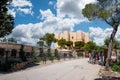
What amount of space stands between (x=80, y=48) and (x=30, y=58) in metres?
82.5

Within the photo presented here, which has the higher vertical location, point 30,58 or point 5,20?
point 5,20

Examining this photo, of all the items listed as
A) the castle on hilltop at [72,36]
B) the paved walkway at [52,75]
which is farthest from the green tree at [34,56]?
the castle on hilltop at [72,36]

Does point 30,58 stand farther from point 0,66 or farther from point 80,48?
point 80,48

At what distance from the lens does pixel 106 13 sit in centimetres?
2523

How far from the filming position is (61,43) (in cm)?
11675

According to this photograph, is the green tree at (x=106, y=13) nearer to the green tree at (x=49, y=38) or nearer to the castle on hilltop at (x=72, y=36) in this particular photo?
the green tree at (x=49, y=38)

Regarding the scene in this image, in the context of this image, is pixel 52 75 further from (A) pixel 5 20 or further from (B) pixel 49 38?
(B) pixel 49 38

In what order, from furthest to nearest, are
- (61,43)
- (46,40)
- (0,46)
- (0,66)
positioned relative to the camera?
(61,43) → (46,40) → (0,46) → (0,66)

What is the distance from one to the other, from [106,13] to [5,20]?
38.3 ft

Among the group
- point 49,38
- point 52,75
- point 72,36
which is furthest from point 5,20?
Result: point 72,36

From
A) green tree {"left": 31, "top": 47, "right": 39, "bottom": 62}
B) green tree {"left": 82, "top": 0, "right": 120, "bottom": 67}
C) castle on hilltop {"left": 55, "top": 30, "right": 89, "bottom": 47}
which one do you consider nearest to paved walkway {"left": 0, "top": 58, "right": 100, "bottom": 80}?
green tree {"left": 82, "top": 0, "right": 120, "bottom": 67}

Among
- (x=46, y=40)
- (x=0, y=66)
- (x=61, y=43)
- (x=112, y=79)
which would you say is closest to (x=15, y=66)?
(x=0, y=66)

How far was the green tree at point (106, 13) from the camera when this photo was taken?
77.6 ft

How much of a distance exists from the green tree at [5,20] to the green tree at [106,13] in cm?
889
